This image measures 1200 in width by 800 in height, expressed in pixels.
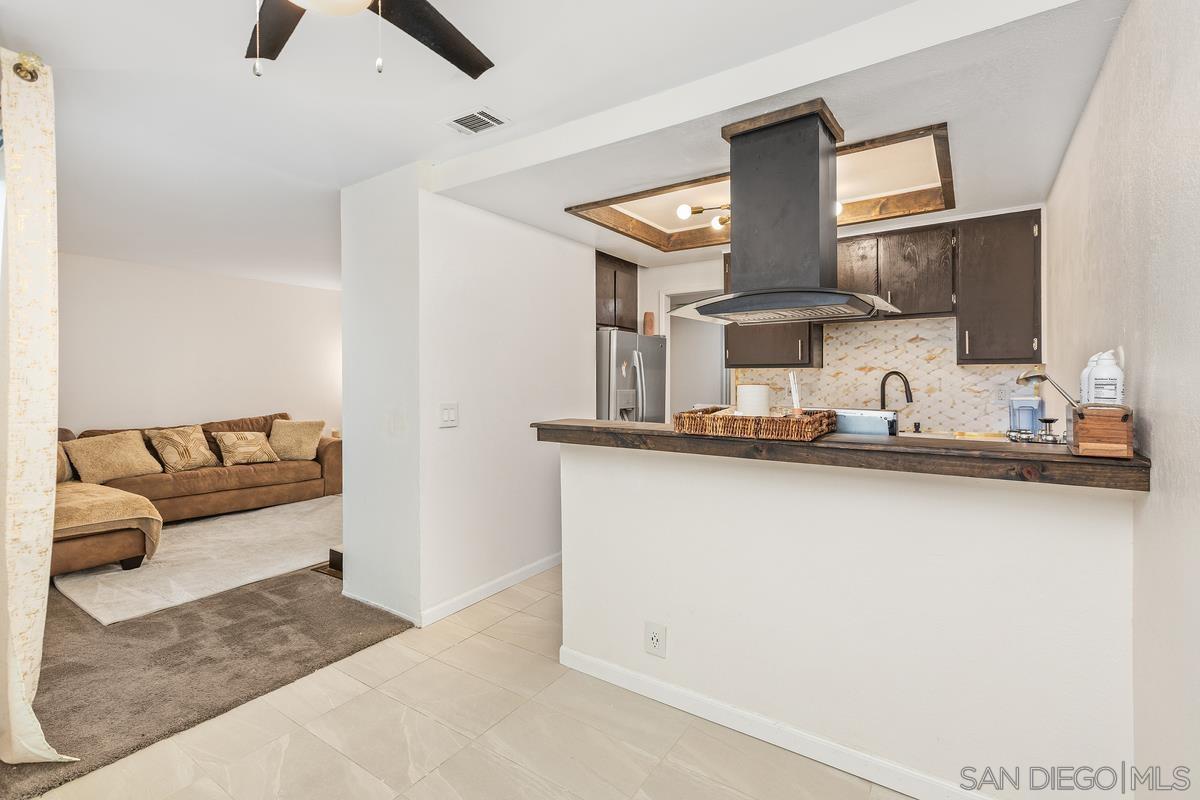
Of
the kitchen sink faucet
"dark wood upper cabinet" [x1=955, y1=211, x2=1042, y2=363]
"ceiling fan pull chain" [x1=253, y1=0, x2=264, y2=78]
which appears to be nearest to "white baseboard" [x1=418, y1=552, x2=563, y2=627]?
the kitchen sink faucet

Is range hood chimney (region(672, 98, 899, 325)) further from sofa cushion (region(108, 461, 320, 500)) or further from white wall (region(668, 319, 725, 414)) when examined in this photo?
sofa cushion (region(108, 461, 320, 500))

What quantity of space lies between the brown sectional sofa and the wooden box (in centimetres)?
506

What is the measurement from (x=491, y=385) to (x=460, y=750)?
194 cm

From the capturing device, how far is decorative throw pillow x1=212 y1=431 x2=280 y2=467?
18.3 feet

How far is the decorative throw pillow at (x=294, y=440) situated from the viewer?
6.05m

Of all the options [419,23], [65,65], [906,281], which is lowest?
[906,281]

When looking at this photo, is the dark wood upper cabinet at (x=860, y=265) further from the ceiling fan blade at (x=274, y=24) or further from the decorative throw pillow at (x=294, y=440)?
the decorative throw pillow at (x=294, y=440)

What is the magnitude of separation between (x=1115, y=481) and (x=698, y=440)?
1113 mm

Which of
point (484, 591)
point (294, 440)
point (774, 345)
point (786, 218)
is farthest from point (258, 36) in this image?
point (294, 440)

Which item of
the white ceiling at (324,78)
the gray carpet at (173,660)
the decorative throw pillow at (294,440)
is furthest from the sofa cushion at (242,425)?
the white ceiling at (324,78)

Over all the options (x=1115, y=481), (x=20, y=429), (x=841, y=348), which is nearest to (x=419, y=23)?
(x=20, y=429)

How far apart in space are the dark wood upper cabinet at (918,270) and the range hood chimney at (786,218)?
4.79ft

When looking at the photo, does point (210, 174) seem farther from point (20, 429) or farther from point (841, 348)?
point (841, 348)

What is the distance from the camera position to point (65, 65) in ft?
6.72
